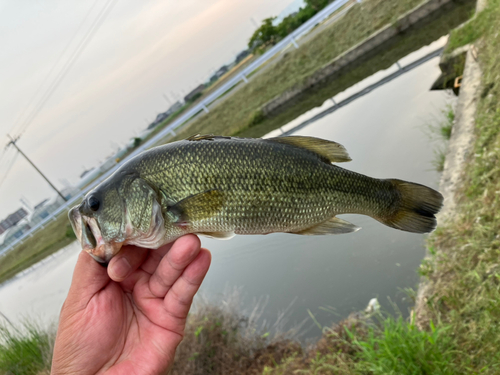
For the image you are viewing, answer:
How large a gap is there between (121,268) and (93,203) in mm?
475

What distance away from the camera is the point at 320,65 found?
17656 mm

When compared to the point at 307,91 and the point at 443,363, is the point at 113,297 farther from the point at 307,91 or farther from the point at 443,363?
the point at 307,91

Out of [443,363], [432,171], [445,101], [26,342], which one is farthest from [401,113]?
[26,342]

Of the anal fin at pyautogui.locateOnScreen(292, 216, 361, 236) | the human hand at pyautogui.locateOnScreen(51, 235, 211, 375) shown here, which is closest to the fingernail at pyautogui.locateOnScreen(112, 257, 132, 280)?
the human hand at pyautogui.locateOnScreen(51, 235, 211, 375)

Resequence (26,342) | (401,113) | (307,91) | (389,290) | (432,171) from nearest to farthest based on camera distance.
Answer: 1. (389,290)
2. (26,342)
3. (432,171)
4. (401,113)
5. (307,91)

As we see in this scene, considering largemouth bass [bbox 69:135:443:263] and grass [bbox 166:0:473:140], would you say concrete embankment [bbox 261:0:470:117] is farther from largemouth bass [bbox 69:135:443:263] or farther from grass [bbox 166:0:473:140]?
largemouth bass [bbox 69:135:443:263]

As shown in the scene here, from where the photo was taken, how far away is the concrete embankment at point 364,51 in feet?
47.5

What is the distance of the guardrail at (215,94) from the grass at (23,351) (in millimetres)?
7845

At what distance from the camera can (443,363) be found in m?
2.72

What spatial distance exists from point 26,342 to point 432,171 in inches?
335

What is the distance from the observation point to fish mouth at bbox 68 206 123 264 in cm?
204

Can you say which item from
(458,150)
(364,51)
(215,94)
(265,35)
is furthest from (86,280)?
(265,35)

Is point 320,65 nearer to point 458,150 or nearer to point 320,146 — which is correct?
point 458,150

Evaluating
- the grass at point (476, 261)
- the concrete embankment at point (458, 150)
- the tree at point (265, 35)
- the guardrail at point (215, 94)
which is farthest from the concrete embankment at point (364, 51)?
the tree at point (265, 35)
